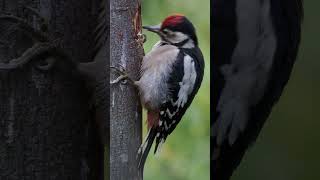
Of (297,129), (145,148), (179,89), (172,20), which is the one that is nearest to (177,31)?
(172,20)

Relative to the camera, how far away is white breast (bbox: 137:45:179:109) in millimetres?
1405

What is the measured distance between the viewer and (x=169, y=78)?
1405 mm

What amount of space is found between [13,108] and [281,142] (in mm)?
814

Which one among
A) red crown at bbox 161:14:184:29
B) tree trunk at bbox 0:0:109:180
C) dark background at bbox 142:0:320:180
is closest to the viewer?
red crown at bbox 161:14:184:29

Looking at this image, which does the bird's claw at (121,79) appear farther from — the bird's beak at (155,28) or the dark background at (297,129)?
the dark background at (297,129)

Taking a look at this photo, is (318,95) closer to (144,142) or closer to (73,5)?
(144,142)

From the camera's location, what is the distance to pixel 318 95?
1.51 meters

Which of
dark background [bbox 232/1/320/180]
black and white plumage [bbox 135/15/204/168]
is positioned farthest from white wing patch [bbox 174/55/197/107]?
dark background [bbox 232/1/320/180]

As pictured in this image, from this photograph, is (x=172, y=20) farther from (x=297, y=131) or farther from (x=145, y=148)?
(x=297, y=131)

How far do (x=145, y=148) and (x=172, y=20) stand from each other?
34 cm

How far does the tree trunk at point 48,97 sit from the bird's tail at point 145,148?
0.94 feet

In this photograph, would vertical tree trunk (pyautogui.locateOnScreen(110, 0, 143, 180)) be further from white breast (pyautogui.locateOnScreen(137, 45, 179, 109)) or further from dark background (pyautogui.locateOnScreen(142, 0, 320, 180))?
dark background (pyautogui.locateOnScreen(142, 0, 320, 180))

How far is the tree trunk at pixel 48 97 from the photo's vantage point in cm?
168

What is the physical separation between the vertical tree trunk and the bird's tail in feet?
0.04
